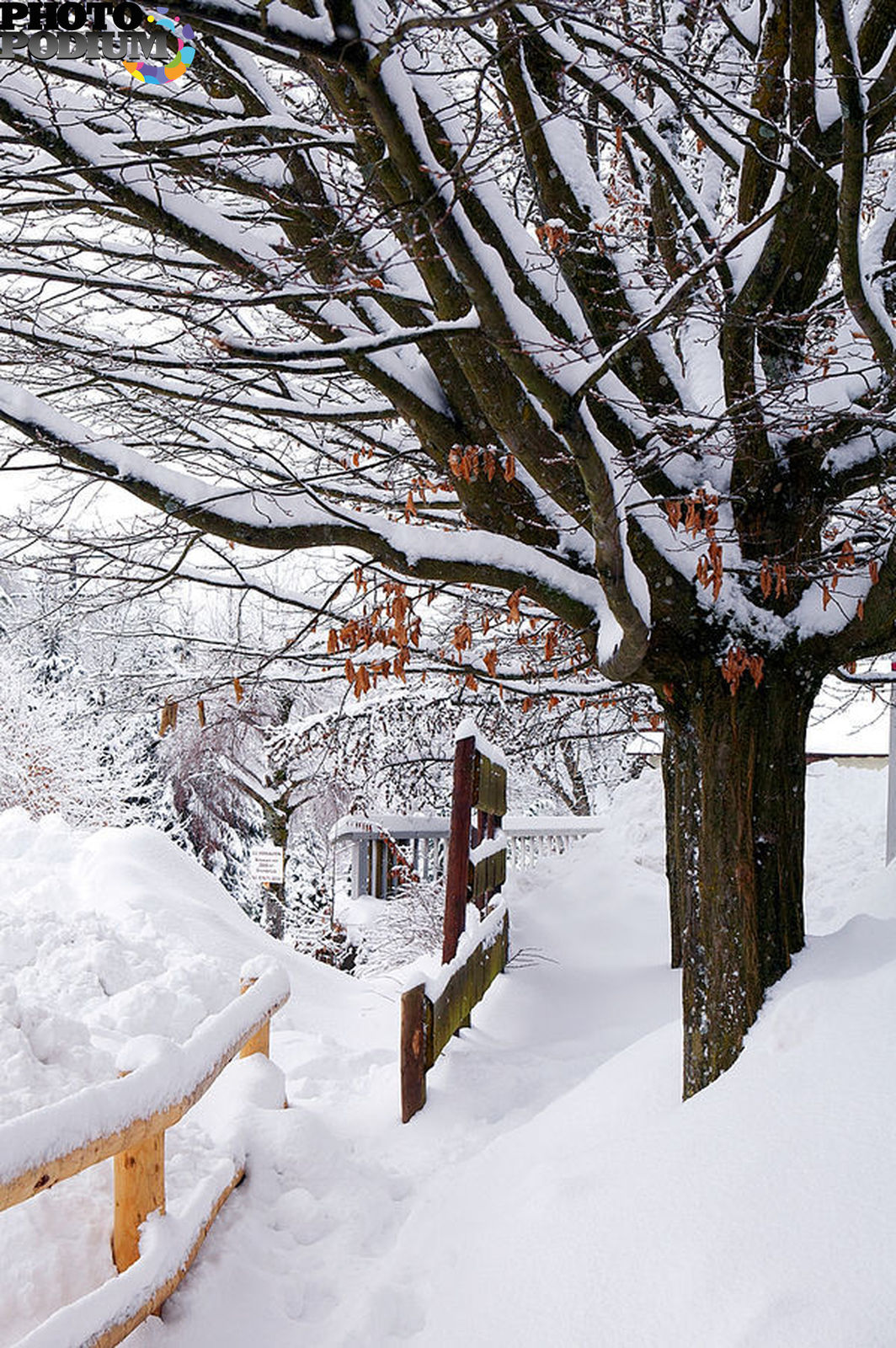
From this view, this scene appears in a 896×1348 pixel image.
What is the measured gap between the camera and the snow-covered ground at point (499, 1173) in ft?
8.32

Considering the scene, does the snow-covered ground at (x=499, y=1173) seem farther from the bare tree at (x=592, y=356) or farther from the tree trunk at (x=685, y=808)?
the bare tree at (x=592, y=356)

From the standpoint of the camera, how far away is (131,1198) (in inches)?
117

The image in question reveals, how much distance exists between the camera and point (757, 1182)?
2.75 metres

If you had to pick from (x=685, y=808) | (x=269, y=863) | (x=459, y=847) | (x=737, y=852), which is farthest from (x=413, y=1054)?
(x=269, y=863)

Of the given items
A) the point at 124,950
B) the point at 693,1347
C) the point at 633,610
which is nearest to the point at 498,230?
the point at 633,610

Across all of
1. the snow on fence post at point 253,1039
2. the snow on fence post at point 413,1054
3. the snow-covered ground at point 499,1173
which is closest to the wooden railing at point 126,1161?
the snow-covered ground at point 499,1173

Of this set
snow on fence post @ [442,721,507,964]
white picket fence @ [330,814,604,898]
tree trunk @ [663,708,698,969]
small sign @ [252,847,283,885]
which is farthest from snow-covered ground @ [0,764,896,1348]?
white picket fence @ [330,814,604,898]

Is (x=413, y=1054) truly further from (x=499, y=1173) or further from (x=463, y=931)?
(x=463, y=931)

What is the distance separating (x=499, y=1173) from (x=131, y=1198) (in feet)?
5.03

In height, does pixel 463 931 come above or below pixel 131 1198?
below

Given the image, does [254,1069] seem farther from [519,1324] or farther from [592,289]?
[592,289]

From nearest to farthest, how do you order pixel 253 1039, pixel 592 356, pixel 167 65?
pixel 592 356 < pixel 167 65 < pixel 253 1039

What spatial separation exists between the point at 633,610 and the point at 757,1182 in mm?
1777

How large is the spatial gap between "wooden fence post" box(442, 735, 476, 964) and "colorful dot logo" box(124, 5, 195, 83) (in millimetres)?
3920
